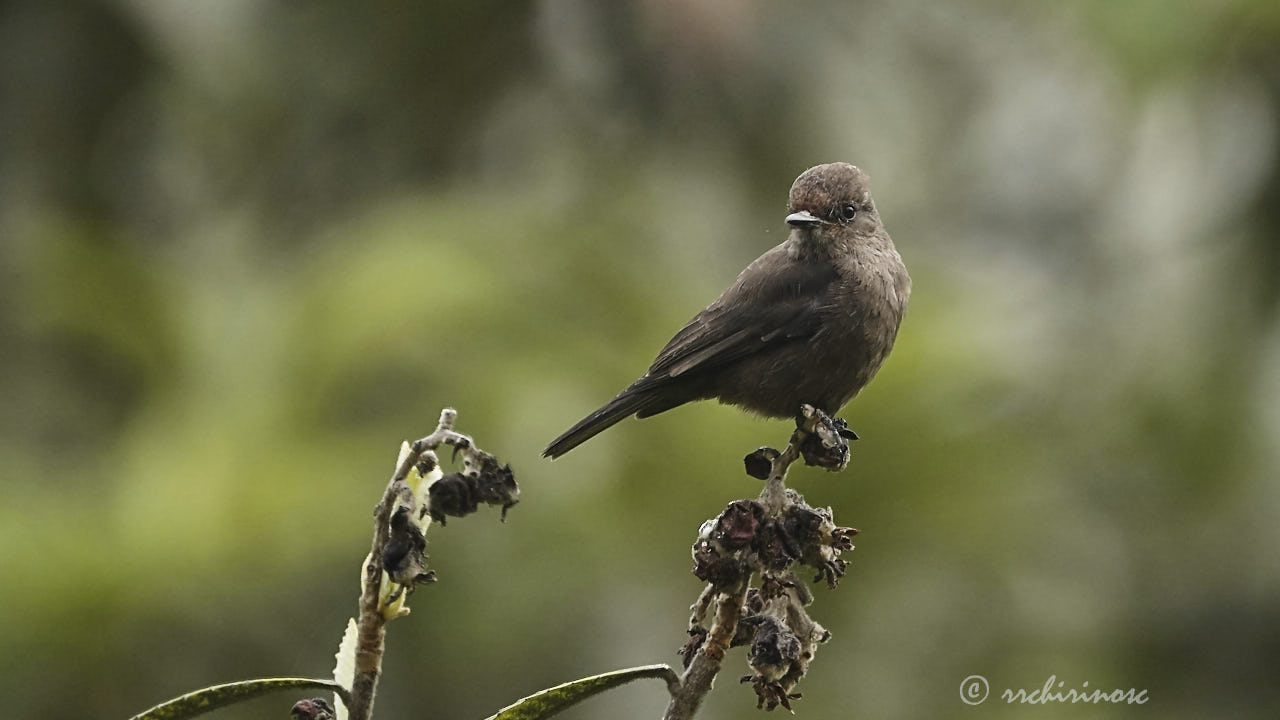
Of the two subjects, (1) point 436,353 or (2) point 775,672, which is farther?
(1) point 436,353

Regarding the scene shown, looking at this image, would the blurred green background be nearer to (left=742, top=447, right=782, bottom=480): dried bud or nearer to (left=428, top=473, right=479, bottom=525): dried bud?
(left=742, top=447, right=782, bottom=480): dried bud

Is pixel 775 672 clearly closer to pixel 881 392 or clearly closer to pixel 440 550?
pixel 440 550

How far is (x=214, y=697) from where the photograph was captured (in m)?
1.44

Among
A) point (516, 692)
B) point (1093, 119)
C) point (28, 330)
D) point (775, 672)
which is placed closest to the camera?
point (775, 672)

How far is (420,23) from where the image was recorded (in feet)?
23.3

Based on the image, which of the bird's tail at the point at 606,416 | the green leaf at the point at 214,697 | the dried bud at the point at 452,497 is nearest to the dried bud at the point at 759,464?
the dried bud at the point at 452,497

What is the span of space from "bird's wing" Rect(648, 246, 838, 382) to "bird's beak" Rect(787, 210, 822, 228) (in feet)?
0.43

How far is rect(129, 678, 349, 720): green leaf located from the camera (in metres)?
1.42

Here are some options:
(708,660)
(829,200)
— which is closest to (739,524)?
(708,660)

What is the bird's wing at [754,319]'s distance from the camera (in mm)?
4102

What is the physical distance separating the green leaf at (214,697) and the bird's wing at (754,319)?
8.44 feet

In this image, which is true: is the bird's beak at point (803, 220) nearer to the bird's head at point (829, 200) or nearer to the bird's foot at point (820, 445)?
the bird's head at point (829, 200)

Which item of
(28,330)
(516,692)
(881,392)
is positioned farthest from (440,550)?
(28,330)

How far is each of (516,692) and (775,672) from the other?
3526 millimetres
